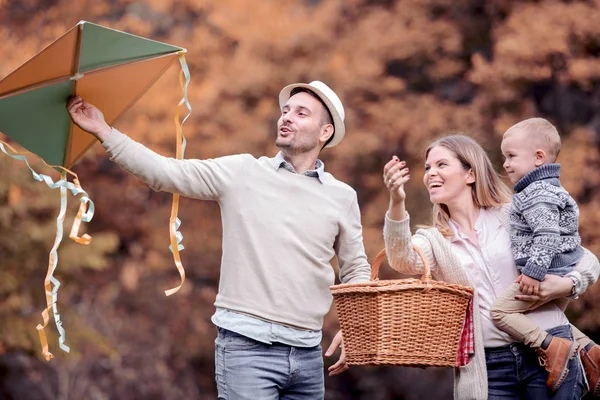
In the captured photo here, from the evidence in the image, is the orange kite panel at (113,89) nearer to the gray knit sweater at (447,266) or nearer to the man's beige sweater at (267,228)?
the man's beige sweater at (267,228)

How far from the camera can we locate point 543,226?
3328 millimetres

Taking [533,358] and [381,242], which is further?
[381,242]

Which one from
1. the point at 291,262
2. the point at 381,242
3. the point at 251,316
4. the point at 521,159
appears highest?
the point at 381,242

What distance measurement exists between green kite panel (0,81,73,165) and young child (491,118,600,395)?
173cm

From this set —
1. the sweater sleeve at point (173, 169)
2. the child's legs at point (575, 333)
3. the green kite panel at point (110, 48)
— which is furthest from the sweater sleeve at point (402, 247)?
the green kite panel at point (110, 48)

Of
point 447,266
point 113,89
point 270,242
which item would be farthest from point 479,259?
point 113,89

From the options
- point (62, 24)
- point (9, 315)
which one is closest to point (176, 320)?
point (9, 315)

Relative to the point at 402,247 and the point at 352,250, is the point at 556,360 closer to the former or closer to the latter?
the point at 402,247

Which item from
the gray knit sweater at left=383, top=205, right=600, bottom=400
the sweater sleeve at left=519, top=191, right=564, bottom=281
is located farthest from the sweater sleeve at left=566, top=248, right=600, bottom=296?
the sweater sleeve at left=519, top=191, right=564, bottom=281

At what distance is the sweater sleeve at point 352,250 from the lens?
3.72 m

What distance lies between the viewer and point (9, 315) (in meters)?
9.95

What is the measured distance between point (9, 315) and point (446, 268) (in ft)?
24.8

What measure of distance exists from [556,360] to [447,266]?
0.52 meters

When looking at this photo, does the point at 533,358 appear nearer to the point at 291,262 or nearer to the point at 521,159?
the point at 521,159
